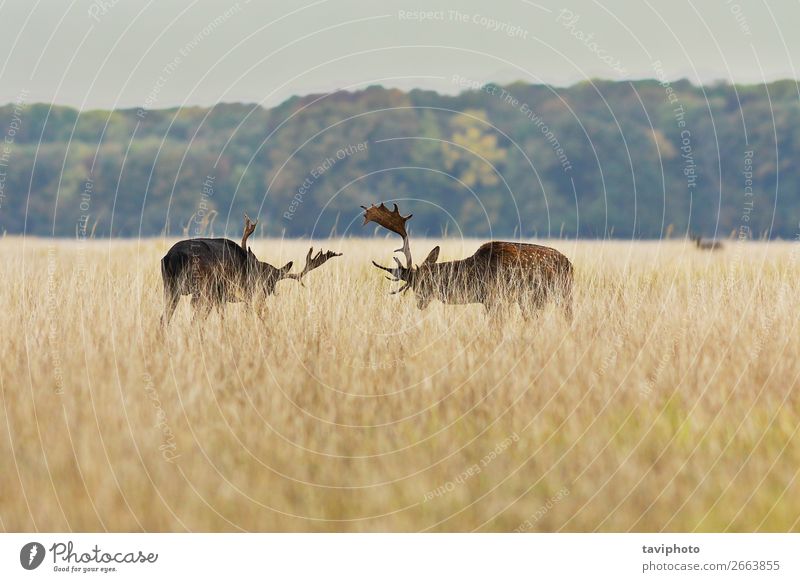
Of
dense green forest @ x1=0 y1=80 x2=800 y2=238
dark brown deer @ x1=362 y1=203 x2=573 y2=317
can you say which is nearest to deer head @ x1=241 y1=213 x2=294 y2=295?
dark brown deer @ x1=362 y1=203 x2=573 y2=317

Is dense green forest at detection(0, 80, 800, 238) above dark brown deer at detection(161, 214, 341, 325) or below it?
above

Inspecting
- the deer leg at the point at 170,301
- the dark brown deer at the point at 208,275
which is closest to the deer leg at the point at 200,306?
the dark brown deer at the point at 208,275

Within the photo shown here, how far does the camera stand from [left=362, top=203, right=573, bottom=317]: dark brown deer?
30.8ft

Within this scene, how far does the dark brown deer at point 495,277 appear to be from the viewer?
9.38 metres

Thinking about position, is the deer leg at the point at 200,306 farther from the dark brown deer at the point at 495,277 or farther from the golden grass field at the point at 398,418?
the dark brown deer at the point at 495,277

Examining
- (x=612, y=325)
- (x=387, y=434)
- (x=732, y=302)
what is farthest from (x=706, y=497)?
(x=732, y=302)

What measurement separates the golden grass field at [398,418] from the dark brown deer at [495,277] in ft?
0.68

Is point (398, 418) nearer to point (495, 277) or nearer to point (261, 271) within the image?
point (495, 277)

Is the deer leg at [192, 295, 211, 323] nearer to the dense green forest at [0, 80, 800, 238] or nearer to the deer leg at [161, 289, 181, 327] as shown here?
the deer leg at [161, 289, 181, 327]

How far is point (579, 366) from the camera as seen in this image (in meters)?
7.15

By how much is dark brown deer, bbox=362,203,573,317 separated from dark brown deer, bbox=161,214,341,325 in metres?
1.25

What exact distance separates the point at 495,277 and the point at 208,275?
293cm

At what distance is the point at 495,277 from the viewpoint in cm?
948

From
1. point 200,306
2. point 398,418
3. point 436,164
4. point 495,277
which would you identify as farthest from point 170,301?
point 436,164
